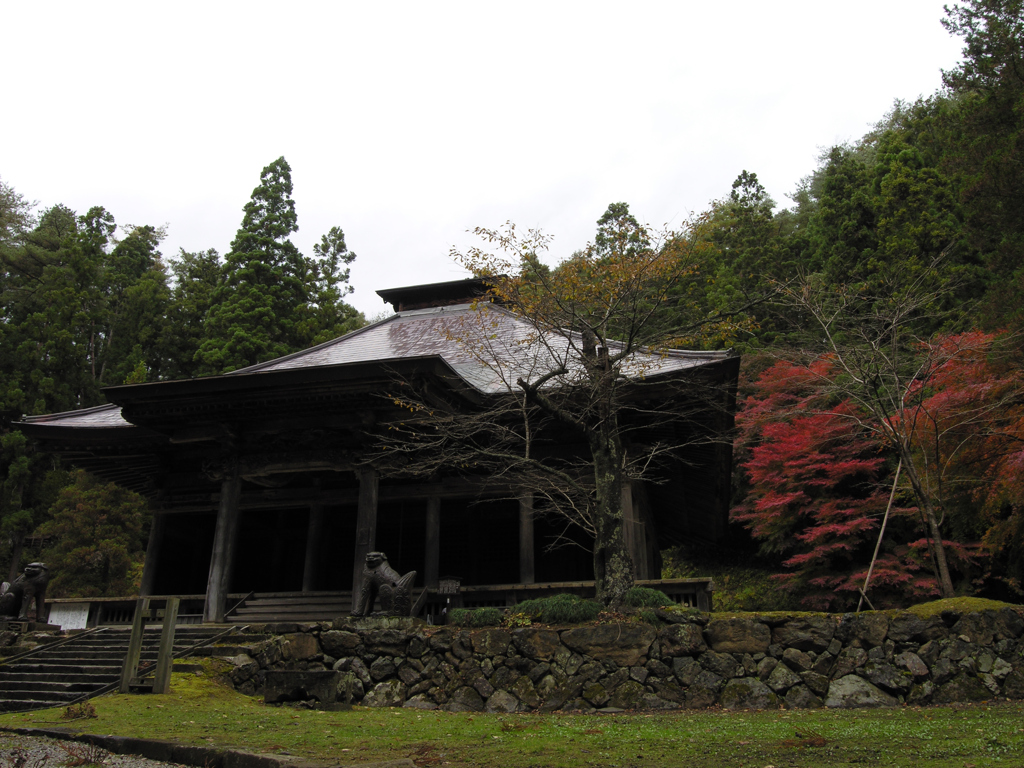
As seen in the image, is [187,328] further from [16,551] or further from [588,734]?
[588,734]

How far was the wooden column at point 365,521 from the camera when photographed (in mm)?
10242

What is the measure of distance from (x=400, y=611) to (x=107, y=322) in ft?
92.3

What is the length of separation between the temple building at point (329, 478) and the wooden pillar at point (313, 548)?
0.08 feet

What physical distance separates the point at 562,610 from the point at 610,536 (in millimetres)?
1019

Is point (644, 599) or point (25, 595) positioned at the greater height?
point (644, 599)

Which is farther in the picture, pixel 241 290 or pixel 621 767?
pixel 241 290

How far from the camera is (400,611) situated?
8.25m

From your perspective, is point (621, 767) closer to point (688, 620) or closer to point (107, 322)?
point (688, 620)

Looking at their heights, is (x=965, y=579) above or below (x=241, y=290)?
below

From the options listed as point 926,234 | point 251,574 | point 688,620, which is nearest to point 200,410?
point 251,574

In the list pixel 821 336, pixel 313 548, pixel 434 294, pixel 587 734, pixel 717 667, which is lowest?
pixel 587 734

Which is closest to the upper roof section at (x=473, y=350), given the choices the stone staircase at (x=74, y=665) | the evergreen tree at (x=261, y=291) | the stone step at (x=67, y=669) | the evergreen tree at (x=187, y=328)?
the stone staircase at (x=74, y=665)

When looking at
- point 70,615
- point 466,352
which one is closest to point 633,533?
point 466,352

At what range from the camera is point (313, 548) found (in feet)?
40.9
